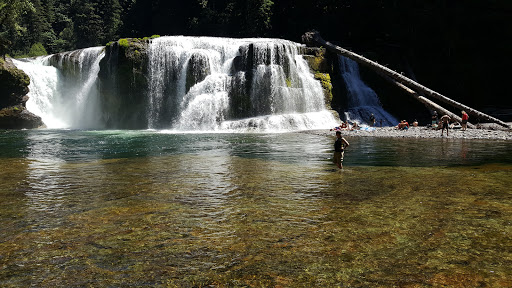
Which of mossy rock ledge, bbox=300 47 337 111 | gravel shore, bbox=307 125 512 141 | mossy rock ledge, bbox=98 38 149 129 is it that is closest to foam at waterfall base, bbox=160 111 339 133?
mossy rock ledge, bbox=300 47 337 111

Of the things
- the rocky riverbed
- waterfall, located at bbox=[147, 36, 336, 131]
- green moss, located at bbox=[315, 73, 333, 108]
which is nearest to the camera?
the rocky riverbed

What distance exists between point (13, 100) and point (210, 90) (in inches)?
705

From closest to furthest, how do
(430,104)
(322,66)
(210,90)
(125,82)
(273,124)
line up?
(430,104) < (273,124) < (210,90) < (125,82) < (322,66)

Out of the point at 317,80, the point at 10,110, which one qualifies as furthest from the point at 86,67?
the point at 317,80

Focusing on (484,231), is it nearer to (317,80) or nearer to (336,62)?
(317,80)

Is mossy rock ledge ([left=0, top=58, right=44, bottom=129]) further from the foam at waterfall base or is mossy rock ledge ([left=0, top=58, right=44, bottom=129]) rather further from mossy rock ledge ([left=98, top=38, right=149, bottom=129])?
the foam at waterfall base

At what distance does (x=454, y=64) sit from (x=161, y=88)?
2674 cm

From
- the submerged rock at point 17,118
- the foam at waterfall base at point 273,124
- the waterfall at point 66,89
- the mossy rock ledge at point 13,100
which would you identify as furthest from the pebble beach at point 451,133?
the mossy rock ledge at point 13,100

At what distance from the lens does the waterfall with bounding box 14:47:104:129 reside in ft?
125

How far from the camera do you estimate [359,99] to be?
116 ft

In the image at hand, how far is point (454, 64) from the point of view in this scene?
36.5m

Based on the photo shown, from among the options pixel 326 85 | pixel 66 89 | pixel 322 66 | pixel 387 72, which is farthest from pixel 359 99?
pixel 66 89

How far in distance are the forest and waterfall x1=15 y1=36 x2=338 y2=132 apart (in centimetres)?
875

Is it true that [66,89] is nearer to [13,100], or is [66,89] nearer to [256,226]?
[13,100]
